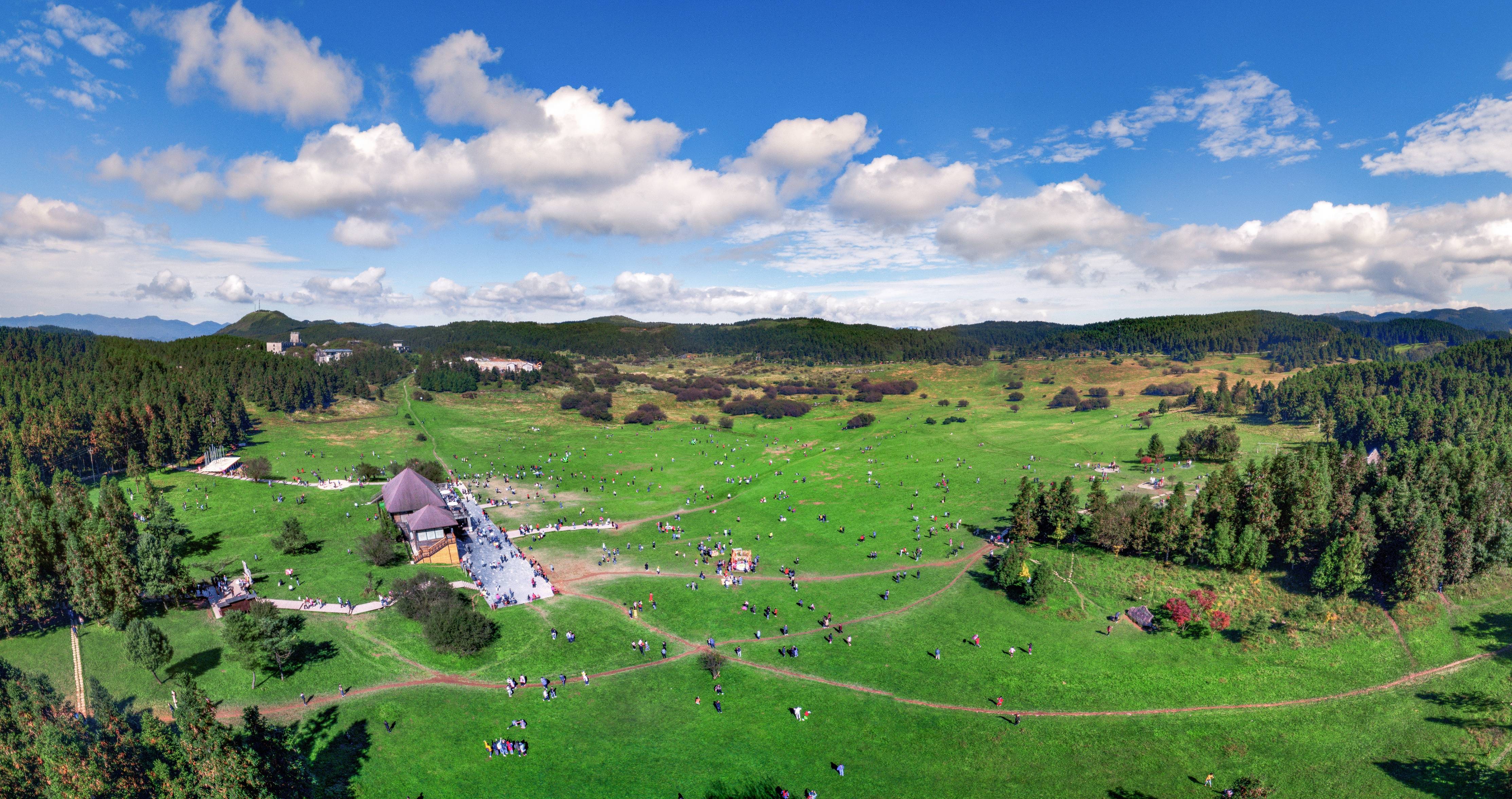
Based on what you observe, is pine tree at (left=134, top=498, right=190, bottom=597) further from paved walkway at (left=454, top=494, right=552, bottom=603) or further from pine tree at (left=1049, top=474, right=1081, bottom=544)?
pine tree at (left=1049, top=474, right=1081, bottom=544)

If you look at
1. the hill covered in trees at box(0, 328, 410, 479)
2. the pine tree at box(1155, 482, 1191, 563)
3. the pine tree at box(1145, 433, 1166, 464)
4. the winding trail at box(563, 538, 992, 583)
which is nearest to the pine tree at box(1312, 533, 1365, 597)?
the pine tree at box(1155, 482, 1191, 563)

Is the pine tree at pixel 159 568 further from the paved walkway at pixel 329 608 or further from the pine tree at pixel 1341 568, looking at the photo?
the pine tree at pixel 1341 568

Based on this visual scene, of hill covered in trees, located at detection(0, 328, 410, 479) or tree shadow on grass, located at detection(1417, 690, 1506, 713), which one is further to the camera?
hill covered in trees, located at detection(0, 328, 410, 479)

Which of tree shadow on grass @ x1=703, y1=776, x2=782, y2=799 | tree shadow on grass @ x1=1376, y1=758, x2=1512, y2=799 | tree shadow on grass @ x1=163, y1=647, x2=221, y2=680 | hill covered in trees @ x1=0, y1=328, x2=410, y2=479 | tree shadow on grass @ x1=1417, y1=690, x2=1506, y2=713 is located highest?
hill covered in trees @ x1=0, y1=328, x2=410, y2=479

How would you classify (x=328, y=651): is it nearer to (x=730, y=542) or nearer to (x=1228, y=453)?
(x=730, y=542)

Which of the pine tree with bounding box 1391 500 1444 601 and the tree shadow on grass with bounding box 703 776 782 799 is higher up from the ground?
the pine tree with bounding box 1391 500 1444 601

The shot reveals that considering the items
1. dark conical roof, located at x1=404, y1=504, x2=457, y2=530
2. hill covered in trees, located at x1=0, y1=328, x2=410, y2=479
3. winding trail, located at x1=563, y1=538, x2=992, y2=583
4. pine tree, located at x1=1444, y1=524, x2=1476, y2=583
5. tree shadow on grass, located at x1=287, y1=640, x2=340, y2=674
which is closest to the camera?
tree shadow on grass, located at x1=287, y1=640, x2=340, y2=674

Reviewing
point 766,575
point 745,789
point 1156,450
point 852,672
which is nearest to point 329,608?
point 766,575

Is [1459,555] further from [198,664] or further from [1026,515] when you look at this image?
[198,664]
